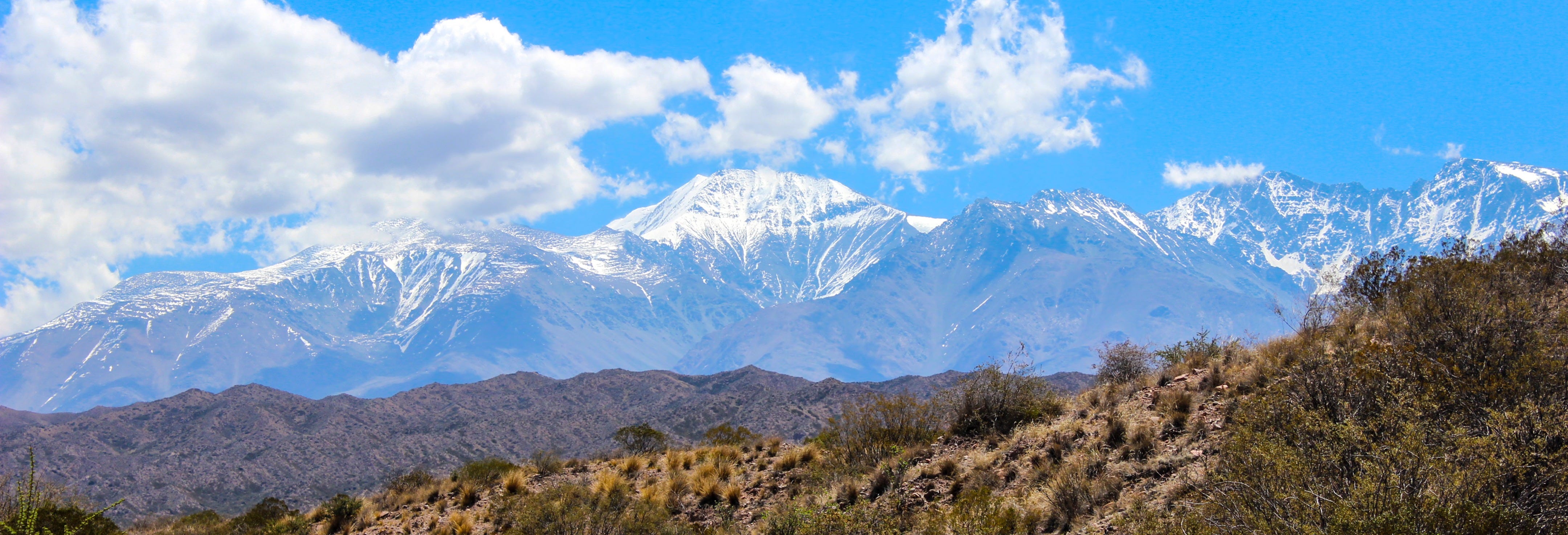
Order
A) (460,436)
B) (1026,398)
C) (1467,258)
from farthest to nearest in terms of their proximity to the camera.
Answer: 1. (460,436)
2. (1467,258)
3. (1026,398)

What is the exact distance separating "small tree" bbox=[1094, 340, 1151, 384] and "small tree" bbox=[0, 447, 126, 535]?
18.5 m

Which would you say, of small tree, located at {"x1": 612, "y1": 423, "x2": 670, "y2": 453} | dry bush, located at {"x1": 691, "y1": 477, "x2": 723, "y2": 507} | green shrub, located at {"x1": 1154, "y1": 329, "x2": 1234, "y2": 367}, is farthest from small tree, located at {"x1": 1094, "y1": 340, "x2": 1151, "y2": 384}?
small tree, located at {"x1": 612, "y1": 423, "x2": 670, "y2": 453}

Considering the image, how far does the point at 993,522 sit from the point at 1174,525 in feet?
7.19

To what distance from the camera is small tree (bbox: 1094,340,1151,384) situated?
1831 centimetres

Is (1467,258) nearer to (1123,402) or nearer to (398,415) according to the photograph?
(1123,402)

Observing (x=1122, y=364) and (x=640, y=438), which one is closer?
(x=1122, y=364)

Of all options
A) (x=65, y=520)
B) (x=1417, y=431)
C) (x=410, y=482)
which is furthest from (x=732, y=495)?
(x=65, y=520)

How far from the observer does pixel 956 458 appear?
47.4ft

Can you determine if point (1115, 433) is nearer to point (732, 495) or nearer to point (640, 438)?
point (732, 495)

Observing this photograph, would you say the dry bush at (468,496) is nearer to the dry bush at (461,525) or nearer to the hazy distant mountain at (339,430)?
the dry bush at (461,525)

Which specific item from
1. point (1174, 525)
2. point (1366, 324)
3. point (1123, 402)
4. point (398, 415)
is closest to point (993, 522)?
point (1174, 525)

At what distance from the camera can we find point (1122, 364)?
18969 mm

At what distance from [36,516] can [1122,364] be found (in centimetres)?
1995

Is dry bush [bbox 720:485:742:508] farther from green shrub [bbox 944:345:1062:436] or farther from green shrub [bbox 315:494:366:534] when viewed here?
green shrub [bbox 315:494:366:534]
